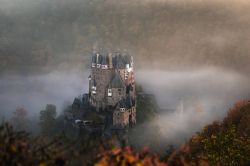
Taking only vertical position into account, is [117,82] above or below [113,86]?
above

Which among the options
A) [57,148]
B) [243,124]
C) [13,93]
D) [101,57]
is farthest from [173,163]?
[13,93]

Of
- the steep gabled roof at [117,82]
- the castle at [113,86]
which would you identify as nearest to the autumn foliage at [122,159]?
the castle at [113,86]

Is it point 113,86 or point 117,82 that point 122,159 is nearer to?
point 113,86

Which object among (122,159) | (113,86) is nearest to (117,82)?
(113,86)

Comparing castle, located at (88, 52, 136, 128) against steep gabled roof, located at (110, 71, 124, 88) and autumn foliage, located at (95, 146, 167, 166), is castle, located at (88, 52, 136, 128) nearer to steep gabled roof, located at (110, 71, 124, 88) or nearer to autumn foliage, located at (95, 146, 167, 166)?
steep gabled roof, located at (110, 71, 124, 88)

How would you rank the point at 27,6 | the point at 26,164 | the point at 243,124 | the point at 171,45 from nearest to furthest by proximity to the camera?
1. the point at 26,164
2. the point at 243,124
3. the point at 171,45
4. the point at 27,6

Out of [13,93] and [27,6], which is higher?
[27,6]

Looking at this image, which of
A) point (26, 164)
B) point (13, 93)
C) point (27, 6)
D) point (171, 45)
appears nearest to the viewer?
point (26, 164)

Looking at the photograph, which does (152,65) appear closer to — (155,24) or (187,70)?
(187,70)

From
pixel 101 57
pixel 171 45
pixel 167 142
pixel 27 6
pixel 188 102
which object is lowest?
pixel 167 142

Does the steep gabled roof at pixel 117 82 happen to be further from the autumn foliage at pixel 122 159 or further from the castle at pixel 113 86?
the autumn foliage at pixel 122 159
